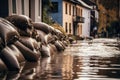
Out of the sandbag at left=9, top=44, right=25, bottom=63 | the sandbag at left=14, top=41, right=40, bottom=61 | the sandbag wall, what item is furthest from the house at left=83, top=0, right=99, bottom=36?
the sandbag at left=9, top=44, right=25, bottom=63

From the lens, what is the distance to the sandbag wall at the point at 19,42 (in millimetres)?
12129

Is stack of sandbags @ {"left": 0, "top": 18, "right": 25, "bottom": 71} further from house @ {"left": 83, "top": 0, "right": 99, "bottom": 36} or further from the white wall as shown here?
house @ {"left": 83, "top": 0, "right": 99, "bottom": 36}

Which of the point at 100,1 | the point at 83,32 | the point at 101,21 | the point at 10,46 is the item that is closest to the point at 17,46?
the point at 10,46

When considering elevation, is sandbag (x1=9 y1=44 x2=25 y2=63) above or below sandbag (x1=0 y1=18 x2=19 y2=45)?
below

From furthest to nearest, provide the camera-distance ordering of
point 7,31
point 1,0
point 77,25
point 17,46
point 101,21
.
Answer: point 101,21, point 77,25, point 1,0, point 17,46, point 7,31

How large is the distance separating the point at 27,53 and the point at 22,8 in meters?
12.4

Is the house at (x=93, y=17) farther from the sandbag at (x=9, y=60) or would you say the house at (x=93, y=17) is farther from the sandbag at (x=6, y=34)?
the sandbag at (x=9, y=60)

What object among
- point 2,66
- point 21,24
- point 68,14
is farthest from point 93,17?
point 2,66

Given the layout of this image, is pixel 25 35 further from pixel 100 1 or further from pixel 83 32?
pixel 100 1

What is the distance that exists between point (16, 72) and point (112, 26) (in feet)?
284

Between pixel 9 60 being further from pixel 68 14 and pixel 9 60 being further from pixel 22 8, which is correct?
pixel 68 14

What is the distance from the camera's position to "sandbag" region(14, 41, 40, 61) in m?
14.7

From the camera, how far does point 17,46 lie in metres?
14.6

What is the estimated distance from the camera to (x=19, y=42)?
1501cm
